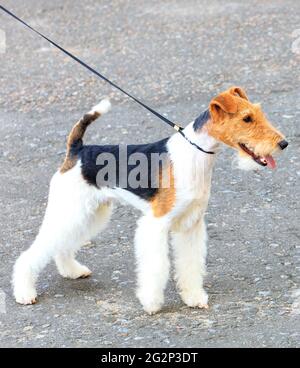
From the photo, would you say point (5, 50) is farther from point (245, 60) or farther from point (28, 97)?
point (245, 60)

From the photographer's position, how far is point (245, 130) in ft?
16.1

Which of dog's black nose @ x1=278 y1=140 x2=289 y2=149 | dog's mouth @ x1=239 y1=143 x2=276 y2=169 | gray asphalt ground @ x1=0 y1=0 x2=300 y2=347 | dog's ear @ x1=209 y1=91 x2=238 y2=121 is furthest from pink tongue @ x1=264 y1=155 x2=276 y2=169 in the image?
gray asphalt ground @ x1=0 y1=0 x2=300 y2=347

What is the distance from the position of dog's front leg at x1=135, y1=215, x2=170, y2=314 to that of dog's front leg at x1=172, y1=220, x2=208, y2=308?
21cm

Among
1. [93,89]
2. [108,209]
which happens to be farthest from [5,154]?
[108,209]

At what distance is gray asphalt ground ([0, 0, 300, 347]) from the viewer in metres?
5.25

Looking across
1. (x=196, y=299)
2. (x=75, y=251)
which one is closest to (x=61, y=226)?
(x=75, y=251)

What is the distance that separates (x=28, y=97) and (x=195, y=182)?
5.27 metres

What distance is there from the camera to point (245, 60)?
10.6m

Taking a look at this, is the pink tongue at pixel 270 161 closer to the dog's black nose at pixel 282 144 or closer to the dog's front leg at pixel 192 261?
the dog's black nose at pixel 282 144

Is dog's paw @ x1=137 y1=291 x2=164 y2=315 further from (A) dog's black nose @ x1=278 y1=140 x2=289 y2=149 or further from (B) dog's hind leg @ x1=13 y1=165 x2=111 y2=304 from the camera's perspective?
(A) dog's black nose @ x1=278 y1=140 x2=289 y2=149

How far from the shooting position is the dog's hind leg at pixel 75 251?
18.6ft

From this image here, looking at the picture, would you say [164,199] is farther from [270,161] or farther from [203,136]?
[270,161]

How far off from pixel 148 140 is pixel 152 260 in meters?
3.42

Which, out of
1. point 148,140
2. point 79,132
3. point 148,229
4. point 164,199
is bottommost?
point 148,229
